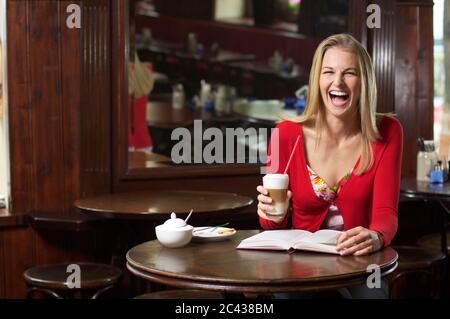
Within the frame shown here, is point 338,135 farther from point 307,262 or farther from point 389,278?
point 389,278

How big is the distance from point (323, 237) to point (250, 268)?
0.37 m

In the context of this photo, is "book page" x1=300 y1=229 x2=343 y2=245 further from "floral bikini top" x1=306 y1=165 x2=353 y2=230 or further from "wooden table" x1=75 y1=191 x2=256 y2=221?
"wooden table" x1=75 y1=191 x2=256 y2=221

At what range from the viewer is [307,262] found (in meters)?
Result: 2.54

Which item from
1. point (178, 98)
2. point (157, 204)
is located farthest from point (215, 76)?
point (157, 204)

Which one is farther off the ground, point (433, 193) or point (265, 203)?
point (265, 203)

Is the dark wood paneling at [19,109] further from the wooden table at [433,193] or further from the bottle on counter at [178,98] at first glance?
the bottle on counter at [178,98]

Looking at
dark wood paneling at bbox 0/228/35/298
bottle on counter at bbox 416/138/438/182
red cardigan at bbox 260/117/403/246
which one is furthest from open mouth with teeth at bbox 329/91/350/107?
bottle on counter at bbox 416/138/438/182

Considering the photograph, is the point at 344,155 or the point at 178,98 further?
the point at 178,98

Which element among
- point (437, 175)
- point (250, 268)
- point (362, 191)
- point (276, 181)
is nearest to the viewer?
point (250, 268)

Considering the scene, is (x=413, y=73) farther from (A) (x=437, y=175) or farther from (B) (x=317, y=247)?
(B) (x=317, y=247)

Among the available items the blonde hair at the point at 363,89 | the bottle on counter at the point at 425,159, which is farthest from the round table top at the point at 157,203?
the bottle on counter at the point at 425,159

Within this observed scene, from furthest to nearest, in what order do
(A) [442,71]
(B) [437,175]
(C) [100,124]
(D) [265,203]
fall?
(A) [442,71]
(B) [437,175]
(C) [100,124]
(D) [265,203]

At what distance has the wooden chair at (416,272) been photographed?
4.29 m

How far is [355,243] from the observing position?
2619 millimetres
